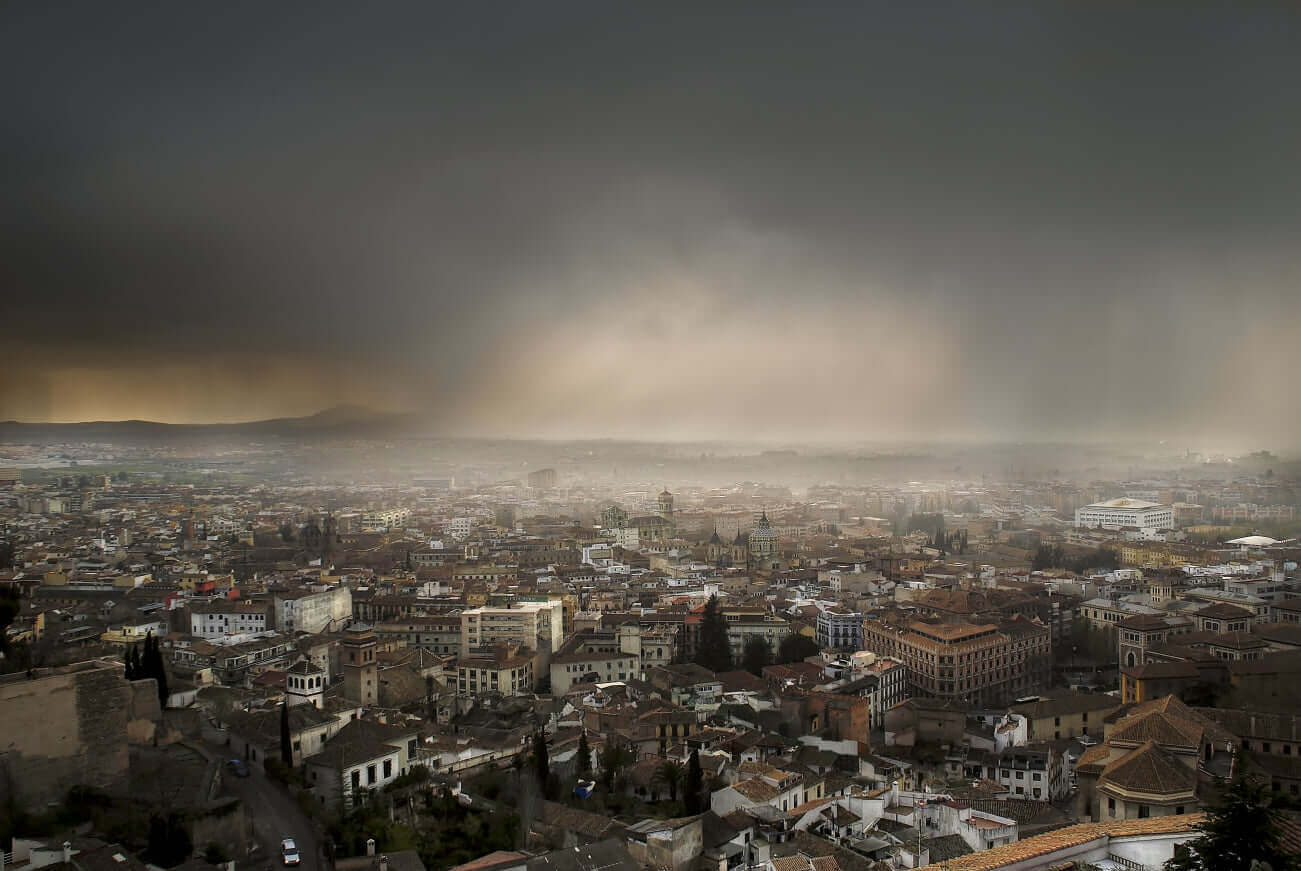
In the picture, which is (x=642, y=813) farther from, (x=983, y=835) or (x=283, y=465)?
(x=283, y=465)

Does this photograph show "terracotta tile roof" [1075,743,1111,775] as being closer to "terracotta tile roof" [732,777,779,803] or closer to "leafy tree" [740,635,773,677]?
"terracotta tile roof" [732,777,779,803]

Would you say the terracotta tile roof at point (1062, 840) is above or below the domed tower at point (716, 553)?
above

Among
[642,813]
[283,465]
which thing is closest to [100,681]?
[642,813]

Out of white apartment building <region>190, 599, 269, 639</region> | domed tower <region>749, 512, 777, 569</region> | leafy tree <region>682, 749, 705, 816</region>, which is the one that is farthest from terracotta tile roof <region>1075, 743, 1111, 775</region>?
domed tower <region>749, 512, 777, 569</region>

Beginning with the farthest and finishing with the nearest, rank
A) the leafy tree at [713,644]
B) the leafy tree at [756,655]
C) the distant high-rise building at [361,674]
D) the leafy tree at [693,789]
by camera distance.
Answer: the leafy tree at [756,655]
the leafy tree at [713,644]
the distant high-rise building at [361,674]
the leafy tree at [693,789]

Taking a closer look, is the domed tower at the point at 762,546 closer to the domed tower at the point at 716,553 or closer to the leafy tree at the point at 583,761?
the domed tower at the point at 716,553

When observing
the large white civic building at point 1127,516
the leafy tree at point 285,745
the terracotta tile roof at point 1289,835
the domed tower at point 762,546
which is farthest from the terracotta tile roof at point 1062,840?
the large white civic building at point 1127,516
